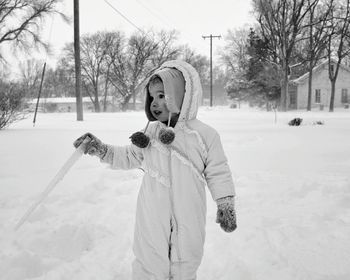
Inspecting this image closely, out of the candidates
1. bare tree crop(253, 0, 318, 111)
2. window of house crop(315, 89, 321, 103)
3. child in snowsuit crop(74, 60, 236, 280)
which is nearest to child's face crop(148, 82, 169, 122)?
child in snowsuit crop(74, 60, 236, 280)

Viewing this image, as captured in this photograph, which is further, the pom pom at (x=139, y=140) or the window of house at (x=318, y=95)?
the window of house at (x=318, y=95)

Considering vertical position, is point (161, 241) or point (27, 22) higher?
point (27, 22)

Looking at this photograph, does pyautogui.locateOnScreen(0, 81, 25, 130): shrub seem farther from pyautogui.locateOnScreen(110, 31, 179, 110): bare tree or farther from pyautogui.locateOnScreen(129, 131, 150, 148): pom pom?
pyautogui.locateOnScreen(110, 31, 179, 110): bare tree

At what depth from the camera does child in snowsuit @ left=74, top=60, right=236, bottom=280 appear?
1.87 meters

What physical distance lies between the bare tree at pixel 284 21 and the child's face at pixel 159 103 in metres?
31.5

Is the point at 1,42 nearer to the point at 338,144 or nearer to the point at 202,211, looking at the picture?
the point at 338,144

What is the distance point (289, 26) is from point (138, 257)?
33.4 m

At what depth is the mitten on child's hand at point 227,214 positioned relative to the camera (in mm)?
1888

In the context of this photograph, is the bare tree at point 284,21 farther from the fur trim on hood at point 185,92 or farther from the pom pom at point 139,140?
the pom pom at point 139,140

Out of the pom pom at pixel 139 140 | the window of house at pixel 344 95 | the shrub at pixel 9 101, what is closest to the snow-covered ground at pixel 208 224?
the pom pom at pixel 139 140

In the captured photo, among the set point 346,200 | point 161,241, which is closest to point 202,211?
point 161,241

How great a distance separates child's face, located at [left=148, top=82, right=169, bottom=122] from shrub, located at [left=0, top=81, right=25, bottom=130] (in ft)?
32.3

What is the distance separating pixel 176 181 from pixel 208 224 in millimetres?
1805

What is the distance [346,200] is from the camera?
4.15 m
